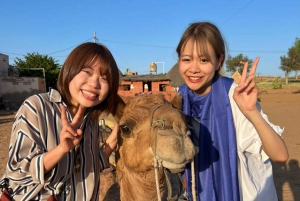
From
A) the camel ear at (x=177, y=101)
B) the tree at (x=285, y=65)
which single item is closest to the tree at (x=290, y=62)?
the tree at (x=285, y=65)

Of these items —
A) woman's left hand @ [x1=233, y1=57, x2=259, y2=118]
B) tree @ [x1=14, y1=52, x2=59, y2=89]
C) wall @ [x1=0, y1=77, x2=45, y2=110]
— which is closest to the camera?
woman's left hand @ [x1=233, y1=57, x2=259, y2=118]

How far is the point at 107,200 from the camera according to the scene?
4133mm

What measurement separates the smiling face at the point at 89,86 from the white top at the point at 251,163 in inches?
40.2

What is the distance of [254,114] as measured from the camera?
1.94 meters

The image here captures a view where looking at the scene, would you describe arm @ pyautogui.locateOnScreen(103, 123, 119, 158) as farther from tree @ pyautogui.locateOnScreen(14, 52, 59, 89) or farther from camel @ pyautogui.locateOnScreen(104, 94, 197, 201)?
tree @ pyautogui.locateOnScreen(14, 52, 59, 89)

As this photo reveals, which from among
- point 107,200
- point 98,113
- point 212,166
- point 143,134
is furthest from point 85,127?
point 107,200

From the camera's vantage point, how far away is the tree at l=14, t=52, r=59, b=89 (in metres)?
36.9

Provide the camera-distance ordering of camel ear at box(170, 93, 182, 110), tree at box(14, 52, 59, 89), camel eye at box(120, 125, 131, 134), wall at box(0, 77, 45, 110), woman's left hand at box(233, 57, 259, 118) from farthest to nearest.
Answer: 1. tree at box(14, 52, 59, 89)
2. wall at box(0, 77, 45, 110)
3. camel ear at box(170, 93, 182, 110)
4. camel eye at box(120, 125, 131, 134)
5. woman's left hand at box(233, 57, 259, 118)

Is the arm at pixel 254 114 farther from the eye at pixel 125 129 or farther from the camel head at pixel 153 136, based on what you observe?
the eye at pixel 125 129

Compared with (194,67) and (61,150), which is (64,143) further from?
(194,67)

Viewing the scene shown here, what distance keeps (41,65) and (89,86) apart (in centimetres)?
3925

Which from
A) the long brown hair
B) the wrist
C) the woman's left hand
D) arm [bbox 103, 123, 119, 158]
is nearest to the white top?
the woman's left hand

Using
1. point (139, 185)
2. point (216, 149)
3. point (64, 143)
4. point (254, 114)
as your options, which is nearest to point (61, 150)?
point (64, 143)

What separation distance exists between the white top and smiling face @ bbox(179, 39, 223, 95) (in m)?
0.31
